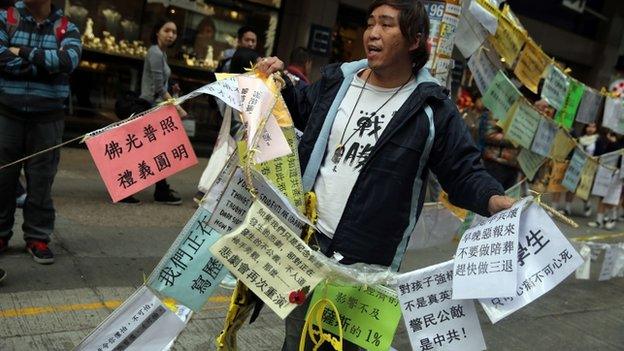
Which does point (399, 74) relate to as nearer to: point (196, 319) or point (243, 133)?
point (243, 133)

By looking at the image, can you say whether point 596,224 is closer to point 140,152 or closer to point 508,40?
point 508,40

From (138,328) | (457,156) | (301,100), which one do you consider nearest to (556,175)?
(457,156)

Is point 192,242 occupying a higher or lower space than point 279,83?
lower

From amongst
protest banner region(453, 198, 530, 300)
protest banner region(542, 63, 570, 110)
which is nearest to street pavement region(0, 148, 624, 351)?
protest banner region(453, 198, 530, 300)

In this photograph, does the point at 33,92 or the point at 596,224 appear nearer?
the point at 33,92

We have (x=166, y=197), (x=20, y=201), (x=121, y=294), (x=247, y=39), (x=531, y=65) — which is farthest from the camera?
(x=166, y=197)

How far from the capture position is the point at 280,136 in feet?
7.77

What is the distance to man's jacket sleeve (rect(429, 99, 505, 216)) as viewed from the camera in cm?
240

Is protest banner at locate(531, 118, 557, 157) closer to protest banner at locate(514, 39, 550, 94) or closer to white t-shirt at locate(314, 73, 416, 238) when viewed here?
protest banner at locate(514, 39, 550, 94)

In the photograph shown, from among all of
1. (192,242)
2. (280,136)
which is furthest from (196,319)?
(280,136)

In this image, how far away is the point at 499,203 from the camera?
7.38 feet

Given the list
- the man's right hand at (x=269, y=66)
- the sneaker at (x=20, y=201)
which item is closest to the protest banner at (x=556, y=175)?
the man's right hand at (x=269, y=66)

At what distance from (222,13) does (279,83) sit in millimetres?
7551

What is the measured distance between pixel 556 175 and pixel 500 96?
1.51 metres
